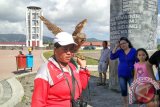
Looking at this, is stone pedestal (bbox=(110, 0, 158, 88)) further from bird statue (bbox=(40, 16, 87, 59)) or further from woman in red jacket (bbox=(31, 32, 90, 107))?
woman in red jacket (bbox=(31, 32, 90, 107))

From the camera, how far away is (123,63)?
7.53m

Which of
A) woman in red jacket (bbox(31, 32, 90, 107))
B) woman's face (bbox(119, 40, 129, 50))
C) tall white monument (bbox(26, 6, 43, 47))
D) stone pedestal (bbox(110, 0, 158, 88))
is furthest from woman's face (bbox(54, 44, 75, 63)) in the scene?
tall white monument (bbox(26, 6, 43, 47))

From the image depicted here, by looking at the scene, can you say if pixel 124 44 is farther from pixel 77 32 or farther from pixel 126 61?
pixel 77 32

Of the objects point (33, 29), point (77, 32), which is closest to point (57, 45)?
point (77, 32)

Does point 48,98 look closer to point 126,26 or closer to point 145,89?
point 145,89

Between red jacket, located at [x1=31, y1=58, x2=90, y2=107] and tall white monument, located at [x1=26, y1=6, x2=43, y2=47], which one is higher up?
tall white monument, located at [x1=26, y1=6, x2=43, y2=47]

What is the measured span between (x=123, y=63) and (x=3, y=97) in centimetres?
349

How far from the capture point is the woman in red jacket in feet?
10.3

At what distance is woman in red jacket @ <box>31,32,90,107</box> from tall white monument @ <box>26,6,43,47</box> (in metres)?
128

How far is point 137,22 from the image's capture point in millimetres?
10070

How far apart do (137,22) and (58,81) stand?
7.25 meters

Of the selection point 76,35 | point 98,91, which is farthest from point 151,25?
point 76,35

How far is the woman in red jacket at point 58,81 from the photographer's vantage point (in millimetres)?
3133

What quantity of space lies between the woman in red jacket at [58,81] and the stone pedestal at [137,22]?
276 inches
